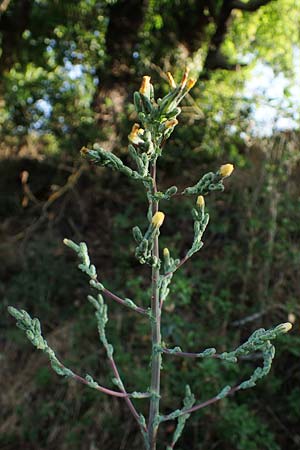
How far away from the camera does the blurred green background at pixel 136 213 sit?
3.58 metres

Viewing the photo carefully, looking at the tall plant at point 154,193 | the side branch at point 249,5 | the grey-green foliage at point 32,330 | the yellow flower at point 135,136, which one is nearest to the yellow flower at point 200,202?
the tall plant at point 154,193

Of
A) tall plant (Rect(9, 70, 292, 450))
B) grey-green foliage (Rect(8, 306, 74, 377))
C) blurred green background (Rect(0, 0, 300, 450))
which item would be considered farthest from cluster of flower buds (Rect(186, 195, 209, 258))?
blurred green background (Rect(0, 0, 300, 450))

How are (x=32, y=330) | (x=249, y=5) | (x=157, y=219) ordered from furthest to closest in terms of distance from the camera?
1. (x=249, y=5)
2. (x=32, y=330)
3. (x=157, y=219)

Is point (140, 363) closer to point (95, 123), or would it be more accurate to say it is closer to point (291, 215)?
point (291, 215)

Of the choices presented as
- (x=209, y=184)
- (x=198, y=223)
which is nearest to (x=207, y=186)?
(x=209, y=184)

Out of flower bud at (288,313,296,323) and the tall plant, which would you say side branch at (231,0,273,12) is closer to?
flower bud at (288,313,296,323)

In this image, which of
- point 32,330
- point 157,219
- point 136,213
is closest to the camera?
point 157,219

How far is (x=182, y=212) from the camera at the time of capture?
5496 mm

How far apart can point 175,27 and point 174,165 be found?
2.22 m

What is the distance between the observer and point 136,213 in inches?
233

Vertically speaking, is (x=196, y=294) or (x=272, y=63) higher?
(x=272, y=63)

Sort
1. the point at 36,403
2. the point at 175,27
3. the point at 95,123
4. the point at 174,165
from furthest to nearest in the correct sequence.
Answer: the point at 175,27, the point at 95,123, the point at 174,165, the point at 36,403

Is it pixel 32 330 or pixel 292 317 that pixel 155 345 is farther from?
pixel 292 317

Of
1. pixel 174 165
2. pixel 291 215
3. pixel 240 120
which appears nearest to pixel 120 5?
pixel 174 165
